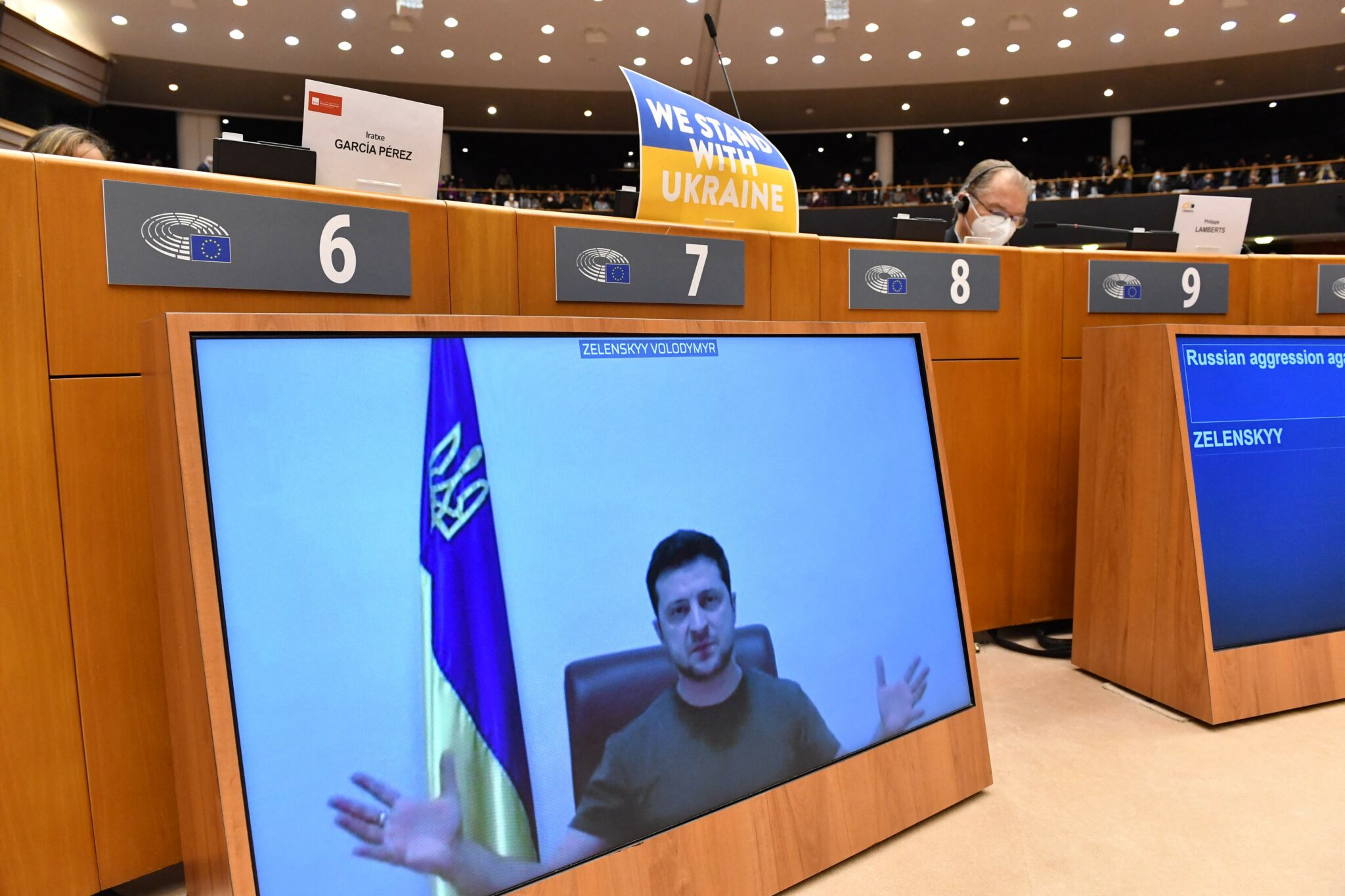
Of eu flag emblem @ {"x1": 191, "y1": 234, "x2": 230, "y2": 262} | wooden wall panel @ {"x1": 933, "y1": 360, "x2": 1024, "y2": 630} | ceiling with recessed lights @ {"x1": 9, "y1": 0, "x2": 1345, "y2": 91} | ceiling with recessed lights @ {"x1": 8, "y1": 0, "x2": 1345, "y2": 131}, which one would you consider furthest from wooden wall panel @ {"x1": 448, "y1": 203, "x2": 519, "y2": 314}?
ceiling with recessed lights @ {"x1": 9, "y1": 0, "x2": 1345, "y2": 91}

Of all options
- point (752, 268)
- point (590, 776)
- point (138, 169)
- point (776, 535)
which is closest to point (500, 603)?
point (590, 776)

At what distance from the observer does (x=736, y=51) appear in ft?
38.9

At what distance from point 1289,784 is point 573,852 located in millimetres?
1436

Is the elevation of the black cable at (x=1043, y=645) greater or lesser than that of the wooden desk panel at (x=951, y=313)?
lesser

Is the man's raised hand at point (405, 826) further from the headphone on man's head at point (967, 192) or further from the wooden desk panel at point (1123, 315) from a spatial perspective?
the headphone on man's head at point (967, 192)

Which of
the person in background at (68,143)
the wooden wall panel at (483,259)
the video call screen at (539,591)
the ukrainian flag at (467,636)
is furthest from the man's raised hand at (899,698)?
the person in background at (68,143)

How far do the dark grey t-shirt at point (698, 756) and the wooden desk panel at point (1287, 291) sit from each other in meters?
2.24

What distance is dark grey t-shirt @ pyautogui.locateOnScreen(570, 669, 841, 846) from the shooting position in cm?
113

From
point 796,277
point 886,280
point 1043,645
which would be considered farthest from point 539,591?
point 1043,645

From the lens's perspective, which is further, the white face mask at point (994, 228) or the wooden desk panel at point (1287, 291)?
the white face mask at point (994, 228)

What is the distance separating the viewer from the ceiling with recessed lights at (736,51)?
10.3m

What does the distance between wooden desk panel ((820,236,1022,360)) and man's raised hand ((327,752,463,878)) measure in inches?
58.7

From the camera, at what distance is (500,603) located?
110cm

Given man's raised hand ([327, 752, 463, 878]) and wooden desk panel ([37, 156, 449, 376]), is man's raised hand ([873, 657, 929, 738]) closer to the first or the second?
man's raised hand ([327, 752, 463, 878])
